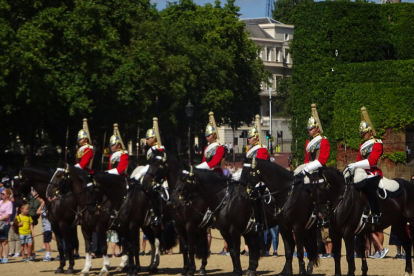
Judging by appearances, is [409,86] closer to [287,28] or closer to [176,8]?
[176,8]

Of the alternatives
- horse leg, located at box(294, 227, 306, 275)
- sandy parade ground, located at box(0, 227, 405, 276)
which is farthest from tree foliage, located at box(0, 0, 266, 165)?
horse leg, located at box(294, 227, 306, 275)

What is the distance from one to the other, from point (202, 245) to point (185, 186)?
220 centimetres

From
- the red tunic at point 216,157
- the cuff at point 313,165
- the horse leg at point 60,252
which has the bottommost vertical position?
the horse leg at point 60,252

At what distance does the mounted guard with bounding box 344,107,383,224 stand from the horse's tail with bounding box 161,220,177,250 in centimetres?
543

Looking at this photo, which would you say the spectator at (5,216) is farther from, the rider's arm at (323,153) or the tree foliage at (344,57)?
the tree foliage at (344,57)

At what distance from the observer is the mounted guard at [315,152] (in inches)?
769

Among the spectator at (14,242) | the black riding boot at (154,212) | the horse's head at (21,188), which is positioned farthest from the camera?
the spectator at (14,242)

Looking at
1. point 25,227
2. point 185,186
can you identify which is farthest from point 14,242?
point 185,186

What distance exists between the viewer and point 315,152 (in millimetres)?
20078

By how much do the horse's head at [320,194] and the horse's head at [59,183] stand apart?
21.3 feet

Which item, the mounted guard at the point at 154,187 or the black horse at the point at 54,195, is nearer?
the mounted guard at the point at 154,187

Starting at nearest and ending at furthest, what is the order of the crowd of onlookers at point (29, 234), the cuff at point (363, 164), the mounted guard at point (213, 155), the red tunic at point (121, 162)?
the cuff at point (363, 164) → the mounted guard at point (213, 155) → the red tunic at point (121, 162) → the crowd of onlookers at point (29, 234)

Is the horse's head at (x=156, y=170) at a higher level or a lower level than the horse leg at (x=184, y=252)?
higher

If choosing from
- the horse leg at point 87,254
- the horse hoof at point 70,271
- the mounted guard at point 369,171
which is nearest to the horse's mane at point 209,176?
the mounted guard at point 369,171
